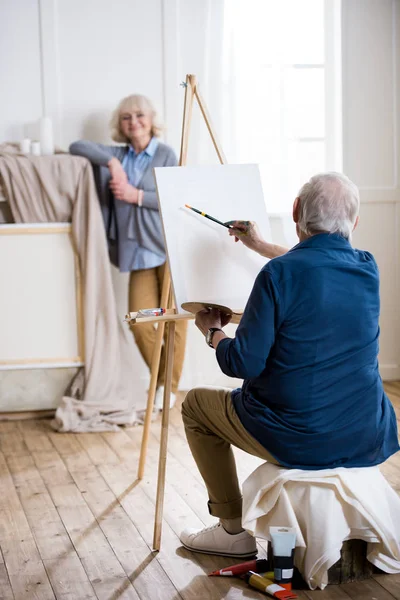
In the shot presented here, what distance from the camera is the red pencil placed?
7.54ft

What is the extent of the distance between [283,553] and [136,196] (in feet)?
7.90

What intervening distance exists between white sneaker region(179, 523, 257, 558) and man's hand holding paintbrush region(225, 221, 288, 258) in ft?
2.99

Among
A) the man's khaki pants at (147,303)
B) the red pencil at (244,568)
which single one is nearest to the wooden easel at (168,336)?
the red pencil at (244,568)

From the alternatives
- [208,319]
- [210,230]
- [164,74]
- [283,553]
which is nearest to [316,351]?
[208,319]

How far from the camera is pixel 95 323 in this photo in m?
4.17

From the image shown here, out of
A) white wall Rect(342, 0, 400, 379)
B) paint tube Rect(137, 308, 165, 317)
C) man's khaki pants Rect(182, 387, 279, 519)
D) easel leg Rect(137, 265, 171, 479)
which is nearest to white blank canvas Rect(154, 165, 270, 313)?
paint tube Rect(137, 308, 165, 317)

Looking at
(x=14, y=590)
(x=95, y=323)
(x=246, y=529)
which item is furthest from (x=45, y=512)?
(x=95, y=323)

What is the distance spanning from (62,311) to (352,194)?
2368 mm

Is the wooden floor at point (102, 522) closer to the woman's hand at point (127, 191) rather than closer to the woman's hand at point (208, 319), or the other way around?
the woman's hand at point (208, 319)

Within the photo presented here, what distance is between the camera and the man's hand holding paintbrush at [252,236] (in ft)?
8.99

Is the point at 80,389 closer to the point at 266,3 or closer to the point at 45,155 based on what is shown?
the point at 45,155

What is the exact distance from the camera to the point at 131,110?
4199mm

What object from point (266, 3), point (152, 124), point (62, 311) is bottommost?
point (62, 311)

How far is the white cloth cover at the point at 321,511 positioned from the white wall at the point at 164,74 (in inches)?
93.5
